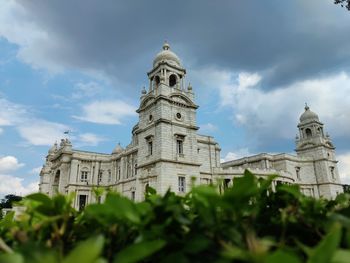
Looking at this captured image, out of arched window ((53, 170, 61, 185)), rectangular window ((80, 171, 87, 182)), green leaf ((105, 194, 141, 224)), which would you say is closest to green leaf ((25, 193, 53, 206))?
green leaf ((105, 194, 141, 224))

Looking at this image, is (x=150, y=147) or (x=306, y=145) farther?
(x=306, y=145)

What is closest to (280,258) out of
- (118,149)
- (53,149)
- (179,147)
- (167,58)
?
(179,147)

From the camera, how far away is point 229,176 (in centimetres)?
3025

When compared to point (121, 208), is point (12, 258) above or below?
below

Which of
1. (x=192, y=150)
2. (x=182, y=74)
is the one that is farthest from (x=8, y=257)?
(x=182, y=74)

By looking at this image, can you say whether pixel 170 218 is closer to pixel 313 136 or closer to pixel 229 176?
pixel 229 176

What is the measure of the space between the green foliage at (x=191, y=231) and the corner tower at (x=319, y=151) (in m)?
42.7

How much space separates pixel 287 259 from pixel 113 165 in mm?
42877

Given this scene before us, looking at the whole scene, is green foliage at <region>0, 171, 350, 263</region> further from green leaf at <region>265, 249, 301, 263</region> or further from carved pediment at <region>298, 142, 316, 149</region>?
carved pediment at <region>298, 142, 316, 149</region>

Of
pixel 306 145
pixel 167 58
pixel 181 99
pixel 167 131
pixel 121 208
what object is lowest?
pixel 121 208

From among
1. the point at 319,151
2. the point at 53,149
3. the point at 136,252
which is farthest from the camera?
the point at 53,149

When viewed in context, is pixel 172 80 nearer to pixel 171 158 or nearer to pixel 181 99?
pixel 181 99

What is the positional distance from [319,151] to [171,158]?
28876 millimetres

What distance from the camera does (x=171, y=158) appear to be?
23000 millimetres
